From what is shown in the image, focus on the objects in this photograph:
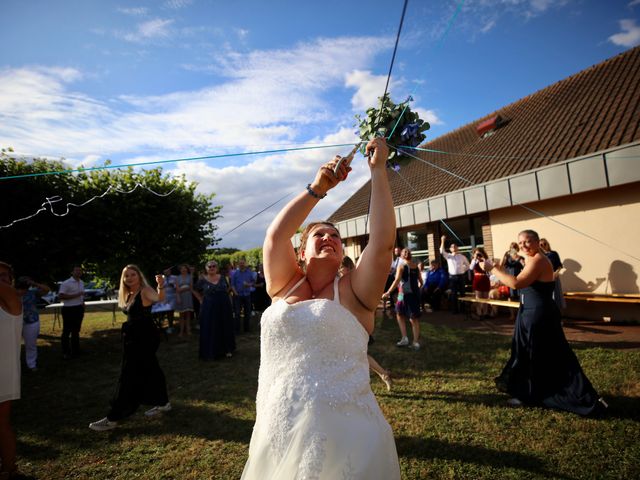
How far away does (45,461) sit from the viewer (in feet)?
A: 13.4

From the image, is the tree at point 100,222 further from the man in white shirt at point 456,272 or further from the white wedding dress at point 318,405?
the white wedding dress at point 318,405

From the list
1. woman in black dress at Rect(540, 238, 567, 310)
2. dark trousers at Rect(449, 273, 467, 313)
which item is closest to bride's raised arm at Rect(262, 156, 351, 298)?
woman in black dress at Rect(540, 238, 567, 310)

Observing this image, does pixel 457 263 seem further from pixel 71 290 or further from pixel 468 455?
pixel 71 290

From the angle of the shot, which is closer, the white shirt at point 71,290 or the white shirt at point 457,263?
the white shirt at point 71,290

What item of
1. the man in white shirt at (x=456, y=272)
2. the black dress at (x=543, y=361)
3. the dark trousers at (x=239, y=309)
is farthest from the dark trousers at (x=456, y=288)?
the black dress at (x=543, y=361)

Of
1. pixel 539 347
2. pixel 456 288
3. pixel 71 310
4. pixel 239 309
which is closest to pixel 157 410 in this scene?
pixel 539 347

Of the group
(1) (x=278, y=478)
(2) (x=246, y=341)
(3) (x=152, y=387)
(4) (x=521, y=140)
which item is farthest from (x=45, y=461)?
(4) (x=521, y=140)

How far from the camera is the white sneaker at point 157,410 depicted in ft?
16.9

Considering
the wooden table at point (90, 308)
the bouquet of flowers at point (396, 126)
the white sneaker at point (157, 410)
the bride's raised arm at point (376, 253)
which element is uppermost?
the bouquet of flowers at point (396, 126)

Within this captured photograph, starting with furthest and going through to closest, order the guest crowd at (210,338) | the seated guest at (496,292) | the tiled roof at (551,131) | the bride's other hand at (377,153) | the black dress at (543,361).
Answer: the seated guest at (496,292)
the tiled roof at (551,131)
the black dress at (543,361)
the guest crowd at (210,338)
the bride's other hand at (377,153)

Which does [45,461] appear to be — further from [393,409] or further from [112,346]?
[112,346]

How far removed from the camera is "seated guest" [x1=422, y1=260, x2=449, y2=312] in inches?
502

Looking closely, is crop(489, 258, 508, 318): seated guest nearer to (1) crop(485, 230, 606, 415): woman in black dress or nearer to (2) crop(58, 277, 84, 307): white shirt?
(1) crop(485, 230, 606, 415): woman in black dress

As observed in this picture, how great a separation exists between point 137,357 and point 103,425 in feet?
3.06
